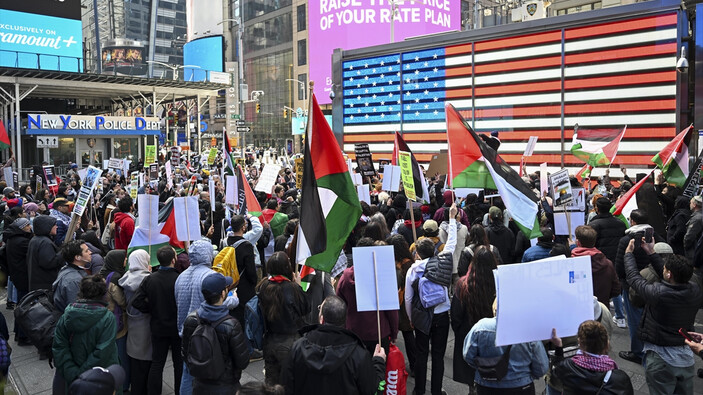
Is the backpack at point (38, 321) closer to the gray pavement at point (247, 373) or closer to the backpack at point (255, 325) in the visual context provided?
the gray pavement at point (247, 373)

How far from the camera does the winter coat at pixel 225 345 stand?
4273 mm

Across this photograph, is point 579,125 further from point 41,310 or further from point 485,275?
point 41,310

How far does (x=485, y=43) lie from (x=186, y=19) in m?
90.4

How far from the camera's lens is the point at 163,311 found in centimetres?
530

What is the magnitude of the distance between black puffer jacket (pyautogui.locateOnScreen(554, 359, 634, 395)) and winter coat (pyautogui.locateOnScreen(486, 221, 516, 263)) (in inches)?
170

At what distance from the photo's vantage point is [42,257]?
6.98 m

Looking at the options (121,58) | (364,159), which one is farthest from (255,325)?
(121,58)

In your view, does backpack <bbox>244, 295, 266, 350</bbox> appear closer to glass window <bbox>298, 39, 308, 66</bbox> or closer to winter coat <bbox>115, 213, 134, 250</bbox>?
winter coat <bbox>115, 213, 134, 250</bbox>

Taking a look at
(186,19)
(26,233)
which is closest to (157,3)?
(186,19)

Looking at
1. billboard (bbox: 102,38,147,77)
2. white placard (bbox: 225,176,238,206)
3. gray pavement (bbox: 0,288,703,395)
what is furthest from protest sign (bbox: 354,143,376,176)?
billboard (bbox: 102,38,147,77)

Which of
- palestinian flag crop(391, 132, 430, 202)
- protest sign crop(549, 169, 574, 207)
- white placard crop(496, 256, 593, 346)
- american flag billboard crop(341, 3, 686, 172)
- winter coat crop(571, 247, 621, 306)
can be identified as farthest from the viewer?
american flag billboard crop(341, 3, 686, 172)

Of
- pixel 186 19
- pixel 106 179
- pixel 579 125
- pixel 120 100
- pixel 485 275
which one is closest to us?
pixel 485 275

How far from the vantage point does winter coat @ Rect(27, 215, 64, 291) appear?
698 cm

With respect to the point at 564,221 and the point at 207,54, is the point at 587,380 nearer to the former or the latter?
the point at 564,221
